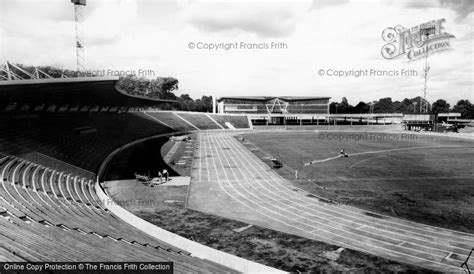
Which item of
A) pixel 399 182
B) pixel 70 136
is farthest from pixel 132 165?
pixel 399 182

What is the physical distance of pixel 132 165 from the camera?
38625 millimetres

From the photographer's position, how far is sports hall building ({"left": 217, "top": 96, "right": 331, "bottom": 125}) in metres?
132

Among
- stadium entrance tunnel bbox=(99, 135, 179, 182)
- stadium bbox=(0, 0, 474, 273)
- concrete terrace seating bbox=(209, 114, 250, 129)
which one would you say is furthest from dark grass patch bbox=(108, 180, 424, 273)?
concrete terrace seating bbox=(209, 114, 250, 129)

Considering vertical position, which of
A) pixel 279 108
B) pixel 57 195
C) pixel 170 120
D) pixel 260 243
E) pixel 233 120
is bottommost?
pixel 260 243

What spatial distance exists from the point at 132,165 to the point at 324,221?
24.8m

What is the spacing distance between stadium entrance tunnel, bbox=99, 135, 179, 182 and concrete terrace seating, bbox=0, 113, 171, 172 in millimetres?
1304

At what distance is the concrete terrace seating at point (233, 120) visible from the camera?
378 ft

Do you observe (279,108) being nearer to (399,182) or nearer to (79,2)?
(79,2)

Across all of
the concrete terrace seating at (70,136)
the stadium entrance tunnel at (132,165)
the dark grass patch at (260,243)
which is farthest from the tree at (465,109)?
the dark grass patch at (260,243)

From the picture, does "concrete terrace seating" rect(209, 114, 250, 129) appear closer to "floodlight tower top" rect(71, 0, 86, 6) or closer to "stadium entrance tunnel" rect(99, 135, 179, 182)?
"stadium entrance tunnel" rect(99, 135, 179, 182)

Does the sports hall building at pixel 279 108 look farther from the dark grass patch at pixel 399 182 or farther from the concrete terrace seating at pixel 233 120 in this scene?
the dark grass patch at pixel 399 182

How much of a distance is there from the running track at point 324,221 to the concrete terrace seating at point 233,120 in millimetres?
81018

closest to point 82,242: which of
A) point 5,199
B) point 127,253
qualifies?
point 127,253

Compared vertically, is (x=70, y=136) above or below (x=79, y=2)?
below
